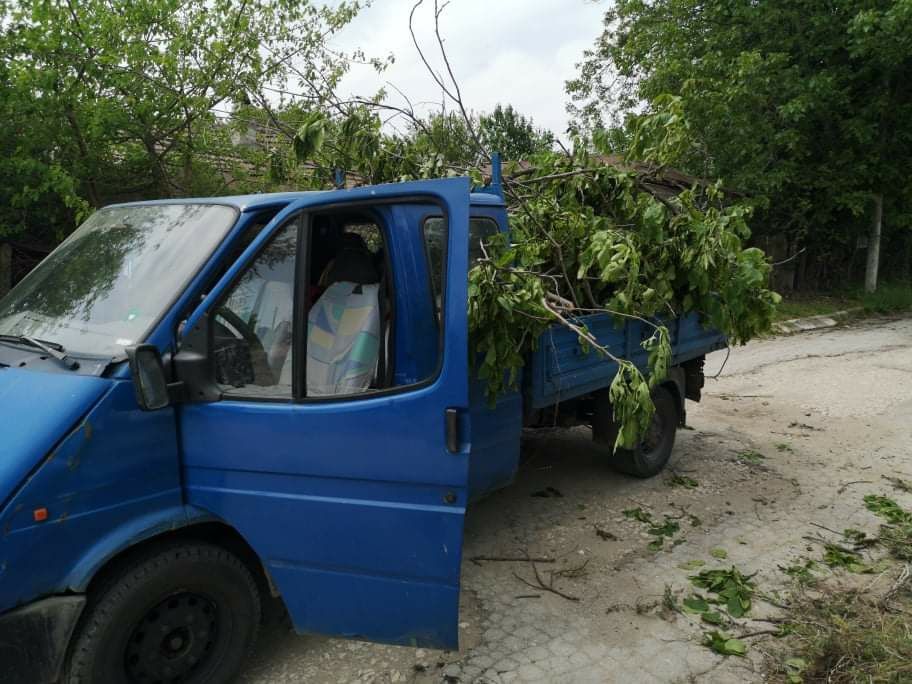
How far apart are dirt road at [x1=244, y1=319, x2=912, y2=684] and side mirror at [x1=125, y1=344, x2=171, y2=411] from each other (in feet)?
4.44

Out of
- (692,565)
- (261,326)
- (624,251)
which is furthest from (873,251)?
(261,326)

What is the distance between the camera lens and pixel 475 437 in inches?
138

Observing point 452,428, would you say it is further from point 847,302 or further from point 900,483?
point 847,302

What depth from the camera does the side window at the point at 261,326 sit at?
2.63 meters

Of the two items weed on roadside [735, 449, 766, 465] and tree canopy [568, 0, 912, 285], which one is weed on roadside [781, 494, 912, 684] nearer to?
weed on roadside [735, 449, 766, 465]

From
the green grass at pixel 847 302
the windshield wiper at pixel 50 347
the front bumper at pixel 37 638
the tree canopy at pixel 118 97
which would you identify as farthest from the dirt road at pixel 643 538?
the green grass at pixel 847 302

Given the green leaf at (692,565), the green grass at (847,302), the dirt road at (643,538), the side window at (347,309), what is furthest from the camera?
the green grass at (847,302)

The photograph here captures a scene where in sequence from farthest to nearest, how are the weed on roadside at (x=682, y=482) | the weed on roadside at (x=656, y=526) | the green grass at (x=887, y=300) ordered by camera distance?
the green grass at (x=887, y=300)
the weed on roadside at (x=682, y=482)
the weed on roadside at (x=656, y=526)

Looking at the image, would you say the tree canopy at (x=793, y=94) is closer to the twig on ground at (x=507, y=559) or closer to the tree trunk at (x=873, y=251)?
the tree trunk at (x=873, y=251)

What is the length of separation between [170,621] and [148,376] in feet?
3.06

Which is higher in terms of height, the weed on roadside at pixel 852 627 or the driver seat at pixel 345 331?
the driver seat at pixel 345 331

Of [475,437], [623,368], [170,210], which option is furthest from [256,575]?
[623,368]

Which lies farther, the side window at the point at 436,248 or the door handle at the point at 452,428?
the side window at the point at 436,248

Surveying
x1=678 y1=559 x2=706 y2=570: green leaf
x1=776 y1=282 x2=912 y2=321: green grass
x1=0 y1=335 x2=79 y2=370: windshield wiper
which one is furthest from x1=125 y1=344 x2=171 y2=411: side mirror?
x1=776 y1=282 x2=912 y2=321: green grass
